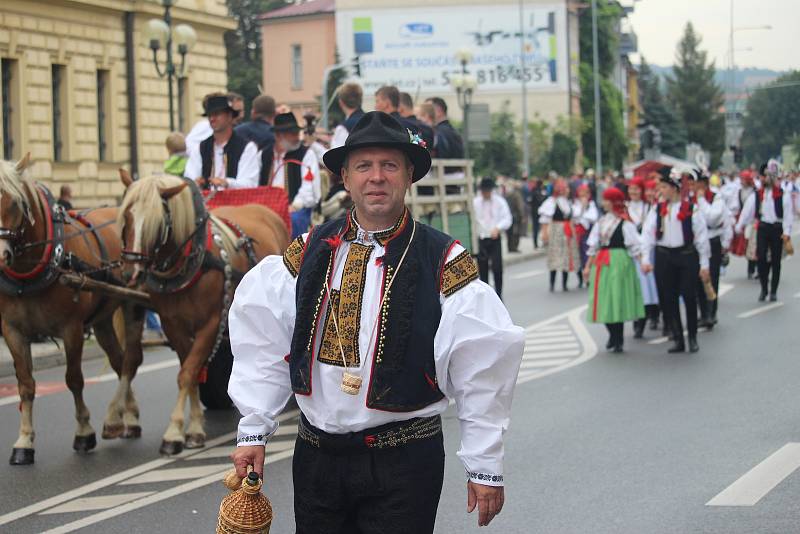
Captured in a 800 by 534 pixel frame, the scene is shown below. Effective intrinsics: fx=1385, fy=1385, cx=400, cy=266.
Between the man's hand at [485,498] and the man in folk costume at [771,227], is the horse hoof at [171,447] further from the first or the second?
the man in folk costume at [771,227]

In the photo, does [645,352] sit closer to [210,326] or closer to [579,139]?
[210,326]

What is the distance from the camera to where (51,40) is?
29.9 m

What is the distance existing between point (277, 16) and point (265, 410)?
230 ft

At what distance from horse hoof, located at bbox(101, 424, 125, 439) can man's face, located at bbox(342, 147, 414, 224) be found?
603 centimetres

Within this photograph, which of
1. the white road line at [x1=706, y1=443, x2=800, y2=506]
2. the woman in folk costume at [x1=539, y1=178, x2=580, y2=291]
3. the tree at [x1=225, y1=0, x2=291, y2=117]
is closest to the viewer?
the white road line at [x1=706, y1=443, x2=800, y2=506]

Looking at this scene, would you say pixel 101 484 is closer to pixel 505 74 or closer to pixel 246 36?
pixel 505 74

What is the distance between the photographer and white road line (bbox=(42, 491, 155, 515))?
8.00 metres

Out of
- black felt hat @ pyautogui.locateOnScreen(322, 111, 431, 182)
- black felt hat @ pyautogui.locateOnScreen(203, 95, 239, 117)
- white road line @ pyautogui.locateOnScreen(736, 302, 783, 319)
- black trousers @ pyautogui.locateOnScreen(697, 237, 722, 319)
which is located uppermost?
black felt hat @ pyautogui.locateOnScreen(203, 95, 239, 117)

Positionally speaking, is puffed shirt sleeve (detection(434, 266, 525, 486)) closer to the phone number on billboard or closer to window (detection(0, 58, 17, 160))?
window (detection(0, 58, 17, 160))

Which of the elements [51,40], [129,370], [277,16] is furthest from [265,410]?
[277,16]

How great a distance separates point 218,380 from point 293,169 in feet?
7.22

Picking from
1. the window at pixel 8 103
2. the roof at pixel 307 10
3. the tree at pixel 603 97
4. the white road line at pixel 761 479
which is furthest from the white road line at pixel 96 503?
the roof at pixel 307 10

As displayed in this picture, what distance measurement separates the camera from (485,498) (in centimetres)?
452

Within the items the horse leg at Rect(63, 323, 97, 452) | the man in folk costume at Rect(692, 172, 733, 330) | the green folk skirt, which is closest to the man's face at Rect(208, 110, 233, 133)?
the horse leg at Rect(63, 323, 97, 452)
